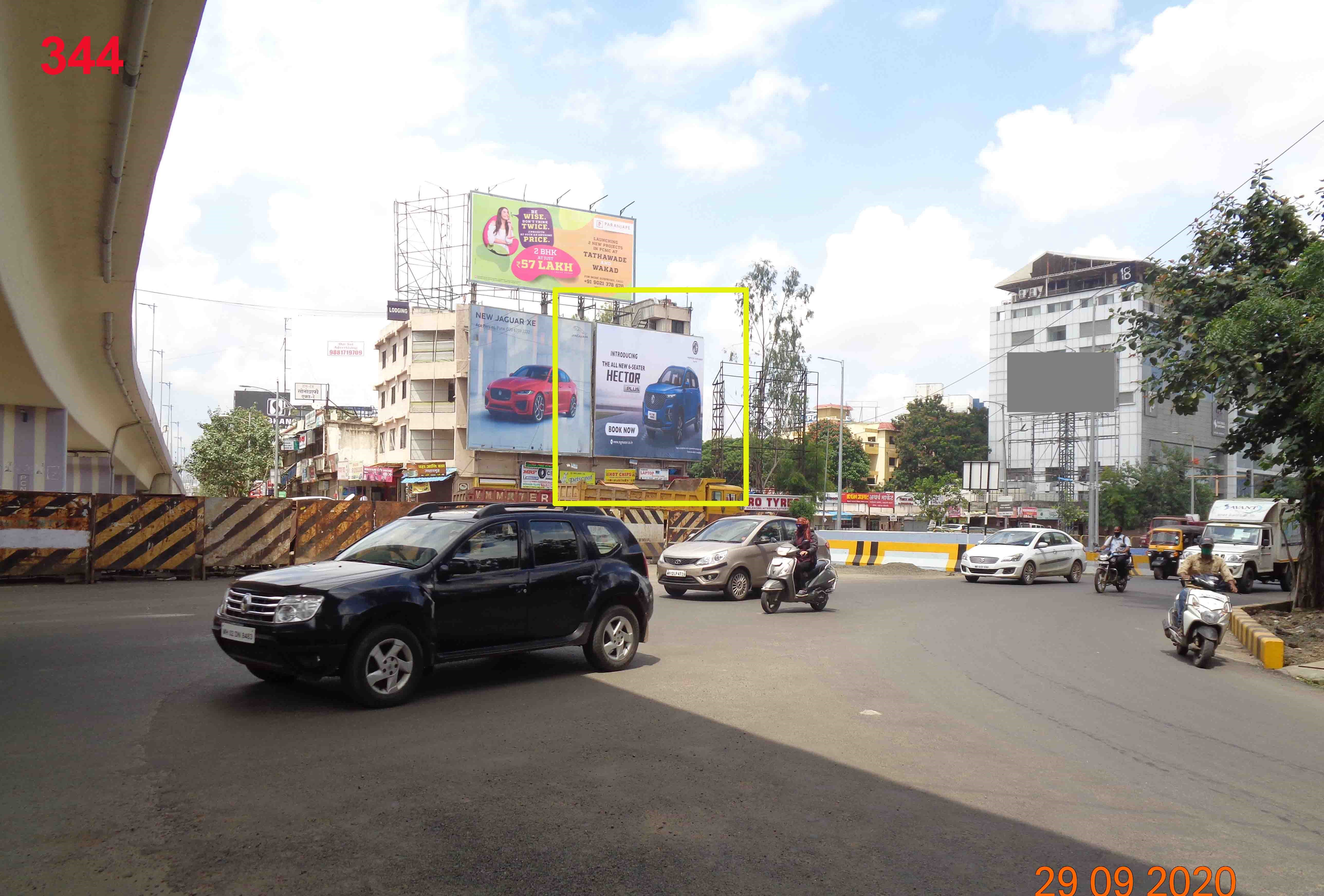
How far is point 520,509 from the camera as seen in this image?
344 inches

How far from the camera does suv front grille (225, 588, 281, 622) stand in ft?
23.1

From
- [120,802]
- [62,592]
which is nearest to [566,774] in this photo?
[120,802]

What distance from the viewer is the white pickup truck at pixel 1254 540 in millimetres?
24953

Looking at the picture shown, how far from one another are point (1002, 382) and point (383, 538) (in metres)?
83.3

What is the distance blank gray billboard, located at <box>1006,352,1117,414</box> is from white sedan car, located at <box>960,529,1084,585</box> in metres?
13.9

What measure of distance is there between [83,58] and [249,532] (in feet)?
46.0

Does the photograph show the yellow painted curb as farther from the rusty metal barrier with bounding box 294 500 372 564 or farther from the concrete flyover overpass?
the rusty metal barrier with bounding box 294 500 372 564

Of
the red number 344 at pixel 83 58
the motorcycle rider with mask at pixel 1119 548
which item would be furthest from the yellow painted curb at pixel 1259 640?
the red number 344 at pixel 83 58

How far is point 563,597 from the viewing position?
8.69 meters

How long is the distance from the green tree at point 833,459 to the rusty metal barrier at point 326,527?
48382mm

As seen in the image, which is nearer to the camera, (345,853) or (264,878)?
(264,878)

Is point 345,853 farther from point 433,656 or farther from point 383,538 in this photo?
point 383,538

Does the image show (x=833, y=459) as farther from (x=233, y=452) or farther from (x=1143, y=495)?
(x=233, y=452)
